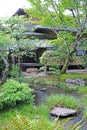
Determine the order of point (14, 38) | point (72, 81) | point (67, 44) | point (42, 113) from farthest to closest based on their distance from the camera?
point (67, 44), point (72, 81), point (14, 38), point (42, 113)

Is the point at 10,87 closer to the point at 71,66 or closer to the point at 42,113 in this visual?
the point at 42,113

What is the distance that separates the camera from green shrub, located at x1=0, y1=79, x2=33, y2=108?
26.1 feet

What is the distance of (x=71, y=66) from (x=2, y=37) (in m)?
9.13

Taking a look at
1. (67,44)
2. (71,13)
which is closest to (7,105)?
(67,44)

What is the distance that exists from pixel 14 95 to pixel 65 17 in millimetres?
8004

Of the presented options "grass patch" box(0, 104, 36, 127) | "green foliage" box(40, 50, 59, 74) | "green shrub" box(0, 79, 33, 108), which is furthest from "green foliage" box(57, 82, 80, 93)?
"grass patch" box(0, 104, 36, 127)

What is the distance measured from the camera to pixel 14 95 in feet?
26.5

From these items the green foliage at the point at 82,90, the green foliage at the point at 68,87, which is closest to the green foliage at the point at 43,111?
the green foliage at the point at 82,90

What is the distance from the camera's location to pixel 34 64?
19453 mm

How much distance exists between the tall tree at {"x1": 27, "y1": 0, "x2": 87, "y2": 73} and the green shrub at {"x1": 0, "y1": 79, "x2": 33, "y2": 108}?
652cm

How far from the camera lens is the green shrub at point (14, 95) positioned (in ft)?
26.1

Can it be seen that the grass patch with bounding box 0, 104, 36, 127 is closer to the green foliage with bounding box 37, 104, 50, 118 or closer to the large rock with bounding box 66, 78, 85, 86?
the green foliage with bounding box 37, 104, 50, 118

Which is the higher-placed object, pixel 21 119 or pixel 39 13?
pixel 39 13

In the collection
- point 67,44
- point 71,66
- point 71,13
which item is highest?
point 71,13
